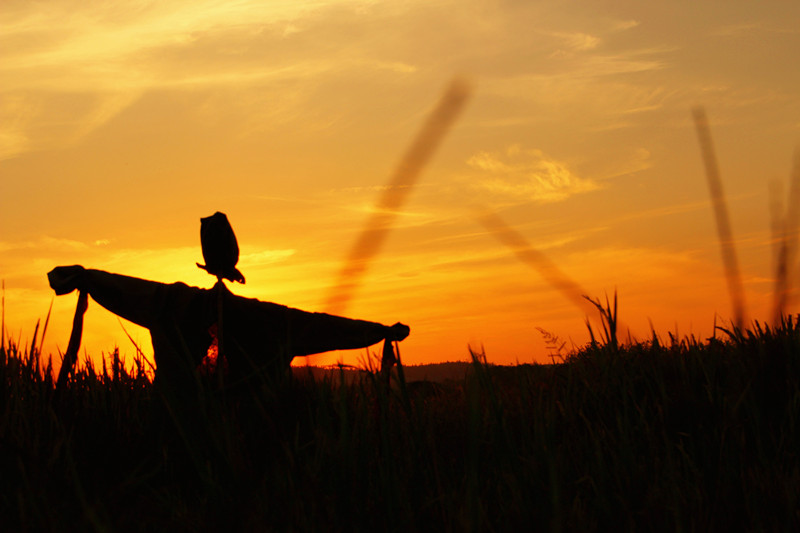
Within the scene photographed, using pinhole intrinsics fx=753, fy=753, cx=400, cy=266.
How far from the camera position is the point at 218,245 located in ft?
13.4

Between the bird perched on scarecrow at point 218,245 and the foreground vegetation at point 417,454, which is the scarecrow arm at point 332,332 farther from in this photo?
the foreground vegetation at point 417,454

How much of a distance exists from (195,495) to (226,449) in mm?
447

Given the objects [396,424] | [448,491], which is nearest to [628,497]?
[448,491]

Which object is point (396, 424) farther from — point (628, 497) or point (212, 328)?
point (212, 328)

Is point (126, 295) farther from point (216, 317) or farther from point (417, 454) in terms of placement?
point (417, 454)

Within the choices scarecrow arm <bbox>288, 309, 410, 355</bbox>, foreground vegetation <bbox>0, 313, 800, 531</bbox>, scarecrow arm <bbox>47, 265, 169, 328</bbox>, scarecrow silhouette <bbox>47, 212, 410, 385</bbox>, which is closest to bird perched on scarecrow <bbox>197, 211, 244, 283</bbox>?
scarecrow silhouette <bbox>47, 212, 410, 385</bbox>

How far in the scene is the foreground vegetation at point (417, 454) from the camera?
6.14ft

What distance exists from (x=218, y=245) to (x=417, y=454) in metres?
2.16

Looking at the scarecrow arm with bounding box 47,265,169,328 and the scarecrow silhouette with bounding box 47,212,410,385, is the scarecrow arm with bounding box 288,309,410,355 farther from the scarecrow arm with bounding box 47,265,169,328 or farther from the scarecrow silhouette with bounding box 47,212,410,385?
the scarecrow arm with bounding box 47,265,169,328

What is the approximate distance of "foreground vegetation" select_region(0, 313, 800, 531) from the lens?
6.14 feet

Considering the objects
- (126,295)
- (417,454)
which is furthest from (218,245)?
(417,454)

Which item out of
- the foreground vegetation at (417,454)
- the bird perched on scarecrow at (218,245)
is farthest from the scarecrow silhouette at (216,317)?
the foreground vegetation at (417,454)

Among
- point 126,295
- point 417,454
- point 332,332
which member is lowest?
point 417,454

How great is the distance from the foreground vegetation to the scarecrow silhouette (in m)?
0.56
